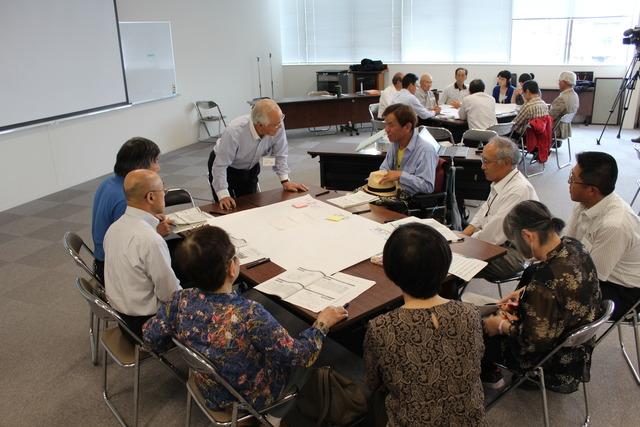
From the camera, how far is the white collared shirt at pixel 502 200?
114 inches

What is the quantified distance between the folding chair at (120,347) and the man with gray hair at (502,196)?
6.02 ft

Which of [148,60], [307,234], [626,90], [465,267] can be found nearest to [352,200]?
[307,234]

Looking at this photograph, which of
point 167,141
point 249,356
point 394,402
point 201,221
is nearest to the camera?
point 394,402

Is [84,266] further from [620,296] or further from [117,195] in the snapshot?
[620,296]

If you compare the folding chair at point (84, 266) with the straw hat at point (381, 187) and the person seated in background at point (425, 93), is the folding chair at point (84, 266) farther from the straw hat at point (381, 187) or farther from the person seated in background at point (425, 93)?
the person seated in background at point (425, 93)

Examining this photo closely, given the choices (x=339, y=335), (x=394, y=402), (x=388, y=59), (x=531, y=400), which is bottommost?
(x=531, y=400)

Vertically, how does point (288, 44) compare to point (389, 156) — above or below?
above

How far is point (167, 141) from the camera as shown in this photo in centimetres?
844

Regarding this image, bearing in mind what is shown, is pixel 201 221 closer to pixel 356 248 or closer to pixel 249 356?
pixel 356 248

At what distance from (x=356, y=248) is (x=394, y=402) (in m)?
0.96

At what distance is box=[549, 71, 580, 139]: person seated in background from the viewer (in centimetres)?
652

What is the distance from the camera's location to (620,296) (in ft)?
8.21

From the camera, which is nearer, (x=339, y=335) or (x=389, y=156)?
(x=339, y=335)

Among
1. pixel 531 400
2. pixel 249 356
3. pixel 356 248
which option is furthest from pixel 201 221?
pixel 531 400
